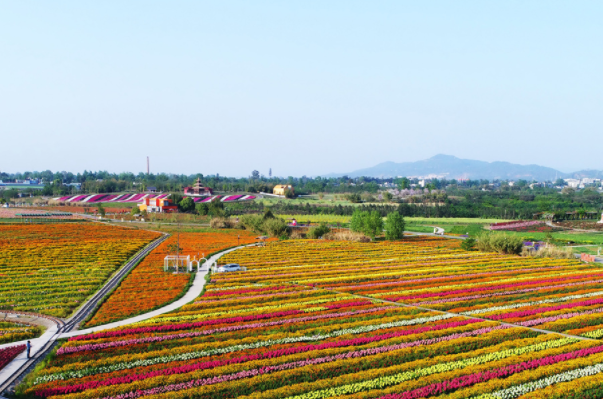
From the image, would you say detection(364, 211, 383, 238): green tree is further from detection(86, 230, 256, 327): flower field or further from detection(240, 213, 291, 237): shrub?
detection(86, 230, 256, 327): flower field

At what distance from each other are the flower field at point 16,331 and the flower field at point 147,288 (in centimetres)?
256

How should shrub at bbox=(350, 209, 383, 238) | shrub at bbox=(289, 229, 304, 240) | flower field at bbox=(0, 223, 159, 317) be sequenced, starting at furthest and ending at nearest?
shrub at bbox=(350, 209, 383, 238), shrub at bbox=(289, 229, 304, 240), flower field at bbox=(0, 223, 159, 317)

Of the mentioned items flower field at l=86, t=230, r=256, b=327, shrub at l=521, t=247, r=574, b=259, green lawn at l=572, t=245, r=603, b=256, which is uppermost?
flower field at l=86, t=230, r=256, b=327

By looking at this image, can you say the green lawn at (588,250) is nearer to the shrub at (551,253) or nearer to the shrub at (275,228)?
the shrub at (551,253)

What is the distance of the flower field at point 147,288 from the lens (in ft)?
92.6

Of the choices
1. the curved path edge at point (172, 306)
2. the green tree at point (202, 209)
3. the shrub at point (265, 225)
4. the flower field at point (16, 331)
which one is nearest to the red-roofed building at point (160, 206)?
the green tree at point (202, 209)

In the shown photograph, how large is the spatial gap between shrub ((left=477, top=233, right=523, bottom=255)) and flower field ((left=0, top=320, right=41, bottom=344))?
48.8 m

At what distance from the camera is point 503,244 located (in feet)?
188

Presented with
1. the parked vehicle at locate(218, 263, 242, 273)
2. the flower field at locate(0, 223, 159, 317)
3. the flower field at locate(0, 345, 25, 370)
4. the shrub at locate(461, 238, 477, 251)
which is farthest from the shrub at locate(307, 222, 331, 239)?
the flower field at locate(0, 345, 25, 370)

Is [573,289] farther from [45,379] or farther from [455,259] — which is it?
[45,379]

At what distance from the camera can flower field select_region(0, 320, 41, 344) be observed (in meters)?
23.5

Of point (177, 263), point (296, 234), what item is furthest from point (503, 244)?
point (177, 263)

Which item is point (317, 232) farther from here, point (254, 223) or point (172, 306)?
point (172, 306)

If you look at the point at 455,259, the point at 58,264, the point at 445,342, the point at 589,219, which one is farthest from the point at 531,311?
the point at 589,219
